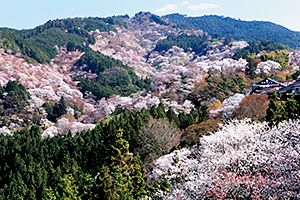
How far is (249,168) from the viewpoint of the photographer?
16.0m

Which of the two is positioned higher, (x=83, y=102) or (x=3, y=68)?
(x=3, y=68)

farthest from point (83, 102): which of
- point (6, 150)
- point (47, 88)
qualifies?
point (6, 150)

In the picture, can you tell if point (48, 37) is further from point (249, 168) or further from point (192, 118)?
point (249, 168)

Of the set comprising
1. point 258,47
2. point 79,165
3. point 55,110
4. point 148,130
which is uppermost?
point 258,47

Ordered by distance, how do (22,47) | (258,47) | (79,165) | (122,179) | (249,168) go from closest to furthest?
(249,168) → (122,179) → (79,165) → (22,47) → (258,47)

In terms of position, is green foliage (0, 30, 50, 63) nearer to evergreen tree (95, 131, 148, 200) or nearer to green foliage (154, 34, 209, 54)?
evergreen tree (95, 131, 148, 200)

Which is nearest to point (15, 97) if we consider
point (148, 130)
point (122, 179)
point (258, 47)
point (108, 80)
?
point (108, 80)

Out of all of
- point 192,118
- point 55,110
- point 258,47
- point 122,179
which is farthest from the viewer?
point 258,47

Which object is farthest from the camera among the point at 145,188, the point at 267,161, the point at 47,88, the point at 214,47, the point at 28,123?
the point at 214,47

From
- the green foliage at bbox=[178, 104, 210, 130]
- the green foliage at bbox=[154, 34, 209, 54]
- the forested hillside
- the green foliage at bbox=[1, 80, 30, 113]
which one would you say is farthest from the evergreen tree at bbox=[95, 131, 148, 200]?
the green foliage at bbox=[154, 34, 209, 54]

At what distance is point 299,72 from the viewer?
64.2 meters

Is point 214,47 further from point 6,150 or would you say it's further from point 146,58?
point 6,150

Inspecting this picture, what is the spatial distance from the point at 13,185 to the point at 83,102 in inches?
2076

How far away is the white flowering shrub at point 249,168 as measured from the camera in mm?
13062
